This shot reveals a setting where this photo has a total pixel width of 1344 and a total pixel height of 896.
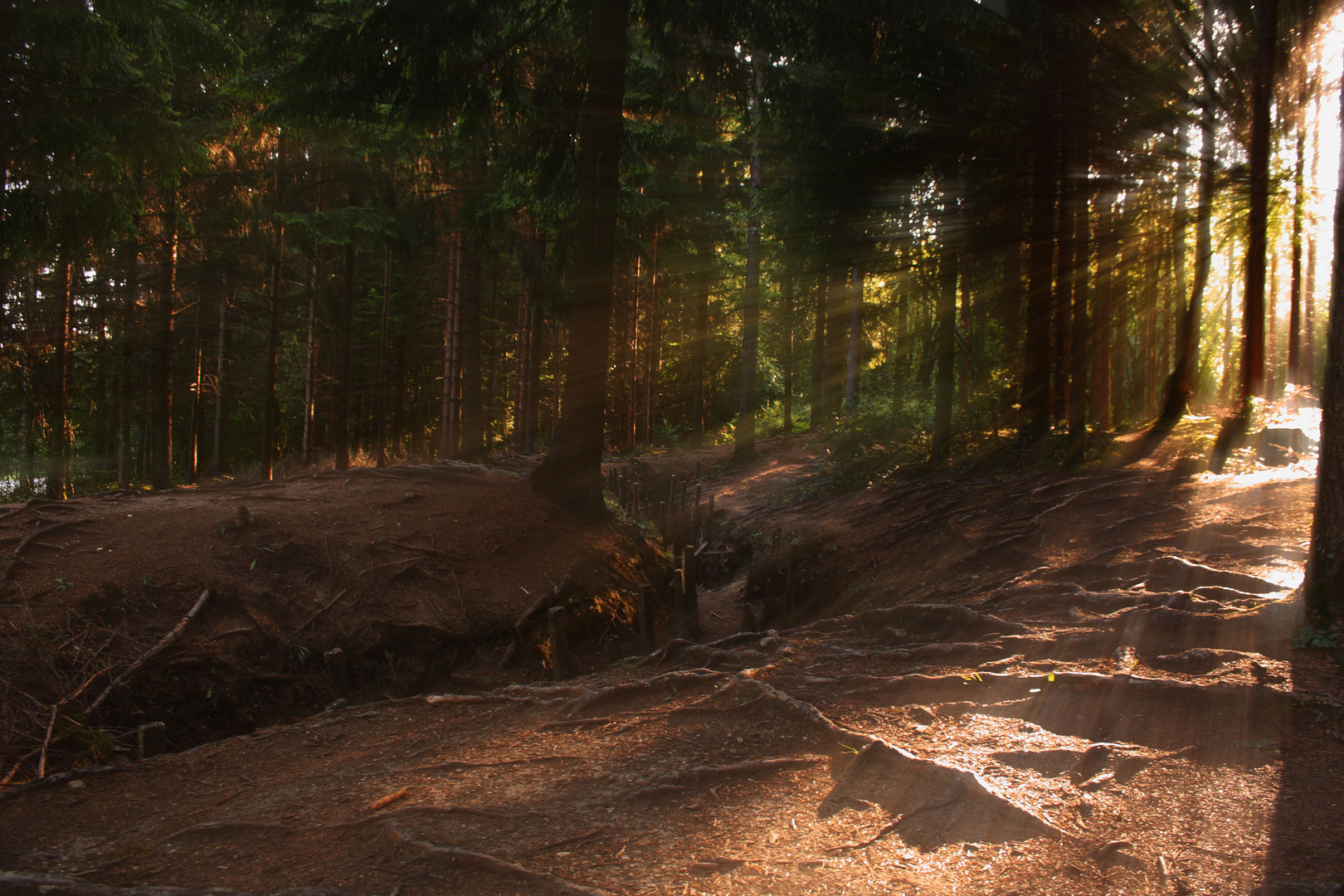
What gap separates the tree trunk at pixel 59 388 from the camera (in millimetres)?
13688

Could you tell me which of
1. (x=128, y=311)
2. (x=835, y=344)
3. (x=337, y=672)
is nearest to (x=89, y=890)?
(x=337, y=672)

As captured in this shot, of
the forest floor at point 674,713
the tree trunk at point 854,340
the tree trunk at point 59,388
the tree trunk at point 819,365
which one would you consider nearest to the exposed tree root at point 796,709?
the forest floor at point 674,713

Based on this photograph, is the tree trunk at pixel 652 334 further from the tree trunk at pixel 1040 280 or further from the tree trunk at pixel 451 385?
the tree trunk at pixel 1040 280

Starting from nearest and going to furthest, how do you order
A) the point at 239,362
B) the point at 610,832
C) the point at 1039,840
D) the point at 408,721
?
the point at 1039,840 < the point at 610,832 < the point at 408,721 < the point at 239,362

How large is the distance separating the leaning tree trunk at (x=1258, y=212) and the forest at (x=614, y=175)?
0.08m

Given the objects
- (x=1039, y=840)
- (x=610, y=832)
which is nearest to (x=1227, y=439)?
(x=1039, y=840)

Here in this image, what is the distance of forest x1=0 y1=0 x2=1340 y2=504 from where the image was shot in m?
10.1

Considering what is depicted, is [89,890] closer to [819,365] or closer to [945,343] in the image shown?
[945,343]

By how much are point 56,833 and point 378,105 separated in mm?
10041

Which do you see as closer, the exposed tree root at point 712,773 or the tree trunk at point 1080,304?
the exposed tree root at point 712,773

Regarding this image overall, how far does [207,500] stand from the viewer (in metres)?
9.05

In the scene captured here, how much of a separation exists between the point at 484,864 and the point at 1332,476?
20.6 feet

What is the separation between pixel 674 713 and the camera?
17.9ft

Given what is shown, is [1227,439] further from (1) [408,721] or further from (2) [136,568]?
(2) [136,568]
